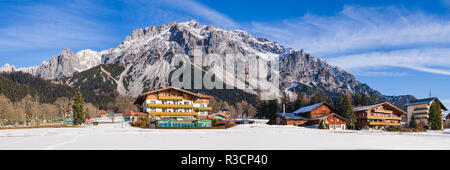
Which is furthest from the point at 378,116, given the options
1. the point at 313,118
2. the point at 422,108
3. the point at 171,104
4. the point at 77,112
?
the point at 77,112

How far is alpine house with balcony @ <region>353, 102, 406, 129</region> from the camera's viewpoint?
81.5 meters

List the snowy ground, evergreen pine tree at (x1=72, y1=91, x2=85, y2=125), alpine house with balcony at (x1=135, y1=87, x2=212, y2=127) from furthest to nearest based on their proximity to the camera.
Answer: alpine house with balcony at (x1=135, y1=87, x2=212, y2=127), evergreen pine tree at (x1=72, y1=91, x2=85, y2=125), the snowy ground

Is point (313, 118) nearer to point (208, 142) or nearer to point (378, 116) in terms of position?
point (378, 116)

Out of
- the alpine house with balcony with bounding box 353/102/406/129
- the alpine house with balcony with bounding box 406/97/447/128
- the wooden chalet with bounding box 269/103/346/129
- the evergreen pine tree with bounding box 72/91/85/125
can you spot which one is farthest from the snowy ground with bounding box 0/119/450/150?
the alpine house with balcony with bounding box 406/97/447/128

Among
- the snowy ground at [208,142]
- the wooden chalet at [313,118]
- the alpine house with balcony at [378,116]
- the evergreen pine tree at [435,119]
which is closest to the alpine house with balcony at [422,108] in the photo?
the alpine house with balcony at [378,116]

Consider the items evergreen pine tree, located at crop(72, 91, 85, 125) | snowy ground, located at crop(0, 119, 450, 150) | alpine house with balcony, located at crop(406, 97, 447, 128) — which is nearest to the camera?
snowy ground, located at crop(0, 119, 450, 150)

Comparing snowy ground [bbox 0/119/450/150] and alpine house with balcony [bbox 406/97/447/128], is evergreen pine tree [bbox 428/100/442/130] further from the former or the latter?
snowy ground [bbox 0/119/450/150]

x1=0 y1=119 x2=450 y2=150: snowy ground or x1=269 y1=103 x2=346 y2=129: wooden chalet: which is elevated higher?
x1=0 y1=119 x2=450 y2=150: snowy ground

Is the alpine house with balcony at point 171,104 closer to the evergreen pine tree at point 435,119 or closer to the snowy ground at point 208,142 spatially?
the snowy ground at point 208,142
